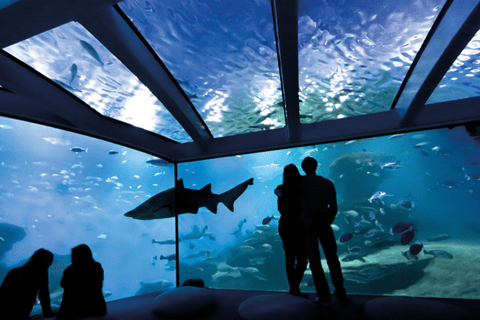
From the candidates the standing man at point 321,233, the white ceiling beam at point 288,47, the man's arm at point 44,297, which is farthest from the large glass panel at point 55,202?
the standing man at point 321,233

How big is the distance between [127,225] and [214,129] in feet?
97.1

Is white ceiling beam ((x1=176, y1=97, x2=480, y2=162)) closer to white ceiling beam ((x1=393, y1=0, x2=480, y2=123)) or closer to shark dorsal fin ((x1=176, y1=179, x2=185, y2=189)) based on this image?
white ceiling beam ((x1=393, y1=0, x2=480, y2=123))

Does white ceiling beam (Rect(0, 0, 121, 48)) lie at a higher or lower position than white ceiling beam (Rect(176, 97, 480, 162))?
higher

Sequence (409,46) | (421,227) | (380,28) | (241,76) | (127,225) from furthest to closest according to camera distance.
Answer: (127,225), (421,227), (241,76), (409,46), (380,28)

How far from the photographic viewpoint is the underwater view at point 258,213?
7.47 meters

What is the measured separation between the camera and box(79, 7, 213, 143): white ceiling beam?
2609mm

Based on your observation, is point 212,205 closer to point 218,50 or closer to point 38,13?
point 218,50

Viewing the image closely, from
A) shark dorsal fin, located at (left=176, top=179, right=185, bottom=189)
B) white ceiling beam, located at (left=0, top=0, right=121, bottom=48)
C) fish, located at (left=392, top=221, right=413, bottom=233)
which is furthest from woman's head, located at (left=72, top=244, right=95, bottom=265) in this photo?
fish, located at (left=392, top=221, right=413, bottom=233)

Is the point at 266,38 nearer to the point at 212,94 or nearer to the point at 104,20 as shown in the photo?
the point at 212,94

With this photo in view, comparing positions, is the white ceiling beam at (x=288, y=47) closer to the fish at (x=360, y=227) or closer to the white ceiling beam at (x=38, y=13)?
the white ceiling beam at (x=38, y=13)

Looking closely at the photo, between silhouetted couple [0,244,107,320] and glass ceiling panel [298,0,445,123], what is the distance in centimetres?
448

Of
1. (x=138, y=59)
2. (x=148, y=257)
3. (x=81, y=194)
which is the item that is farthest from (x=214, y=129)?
(x=148, y=257)

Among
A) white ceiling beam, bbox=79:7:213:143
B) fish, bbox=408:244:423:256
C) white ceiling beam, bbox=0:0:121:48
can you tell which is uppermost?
white ceiling beam, bbox=79:7:213:143

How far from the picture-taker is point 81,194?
22.4 metres
